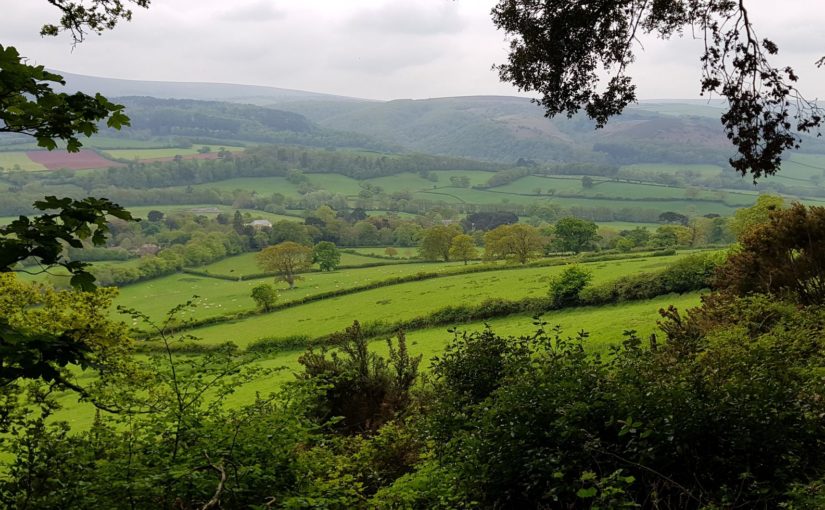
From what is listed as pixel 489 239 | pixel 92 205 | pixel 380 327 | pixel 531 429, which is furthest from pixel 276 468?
pixel 489 239

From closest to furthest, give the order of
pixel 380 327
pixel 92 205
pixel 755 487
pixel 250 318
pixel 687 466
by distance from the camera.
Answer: pixel 92 205 < pixel 755 487 < pixel 687 466 < pixel 380 327 < pixel 250 318

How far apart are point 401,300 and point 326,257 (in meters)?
39.1

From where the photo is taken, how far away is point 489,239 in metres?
76.1

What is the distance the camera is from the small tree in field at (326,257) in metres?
84.0

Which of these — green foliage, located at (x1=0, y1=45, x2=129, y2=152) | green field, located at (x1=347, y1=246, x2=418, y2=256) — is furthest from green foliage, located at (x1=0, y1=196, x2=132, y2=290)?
green field, located at (x1=347, y1=246, x2=418, y2=256)

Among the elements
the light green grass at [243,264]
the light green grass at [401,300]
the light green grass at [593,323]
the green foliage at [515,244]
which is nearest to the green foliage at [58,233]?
the light green grass at [593,323]

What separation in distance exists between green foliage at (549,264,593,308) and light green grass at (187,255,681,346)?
3445 millimetres

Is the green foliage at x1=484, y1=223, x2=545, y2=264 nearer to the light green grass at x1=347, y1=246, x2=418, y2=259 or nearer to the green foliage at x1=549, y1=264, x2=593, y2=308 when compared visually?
the light green grass at x1=347, y1=246, x2=418, y2=259

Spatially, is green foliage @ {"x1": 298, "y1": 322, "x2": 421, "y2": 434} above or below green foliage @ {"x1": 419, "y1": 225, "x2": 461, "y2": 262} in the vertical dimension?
above

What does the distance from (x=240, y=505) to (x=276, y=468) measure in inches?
38.6

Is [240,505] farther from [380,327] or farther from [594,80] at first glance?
[380,327]

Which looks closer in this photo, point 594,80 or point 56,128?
point 56,128

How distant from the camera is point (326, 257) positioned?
84312 millimetres

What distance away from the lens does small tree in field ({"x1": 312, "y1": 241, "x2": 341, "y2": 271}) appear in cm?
8400
